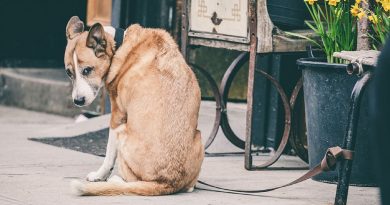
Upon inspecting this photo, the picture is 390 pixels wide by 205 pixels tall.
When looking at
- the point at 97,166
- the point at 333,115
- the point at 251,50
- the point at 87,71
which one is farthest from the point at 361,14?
the point at 97,166

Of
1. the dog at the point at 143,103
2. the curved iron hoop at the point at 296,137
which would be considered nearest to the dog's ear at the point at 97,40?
the dog at the point at 143,103

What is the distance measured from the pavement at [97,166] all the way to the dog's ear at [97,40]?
0.77m

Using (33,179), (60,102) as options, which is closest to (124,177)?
(33,179)

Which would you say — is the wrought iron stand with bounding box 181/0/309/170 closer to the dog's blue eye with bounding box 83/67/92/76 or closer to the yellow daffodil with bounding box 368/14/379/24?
the yellow daffodil with bounding box 368/14/379/24

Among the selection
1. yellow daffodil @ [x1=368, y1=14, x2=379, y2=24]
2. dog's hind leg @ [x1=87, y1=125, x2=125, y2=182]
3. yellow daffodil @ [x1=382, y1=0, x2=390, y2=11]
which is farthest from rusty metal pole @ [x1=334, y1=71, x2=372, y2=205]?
dog's hind leg @ [x1=87, y1=125, x2=125, y2=182]

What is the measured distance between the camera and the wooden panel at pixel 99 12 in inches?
329

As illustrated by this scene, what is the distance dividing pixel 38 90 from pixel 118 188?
5496 mm

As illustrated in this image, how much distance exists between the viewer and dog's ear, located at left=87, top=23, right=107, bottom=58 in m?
4.73

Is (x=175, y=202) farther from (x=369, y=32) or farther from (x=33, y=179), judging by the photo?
(x=369, y=32)

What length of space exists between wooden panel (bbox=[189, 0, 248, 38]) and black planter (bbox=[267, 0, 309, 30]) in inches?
7.0

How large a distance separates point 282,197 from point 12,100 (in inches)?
235

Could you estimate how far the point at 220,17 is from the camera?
588 cm

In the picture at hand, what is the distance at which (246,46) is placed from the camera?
5.71 m

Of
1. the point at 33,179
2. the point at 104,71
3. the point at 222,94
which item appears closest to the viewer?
the point at 104,71
